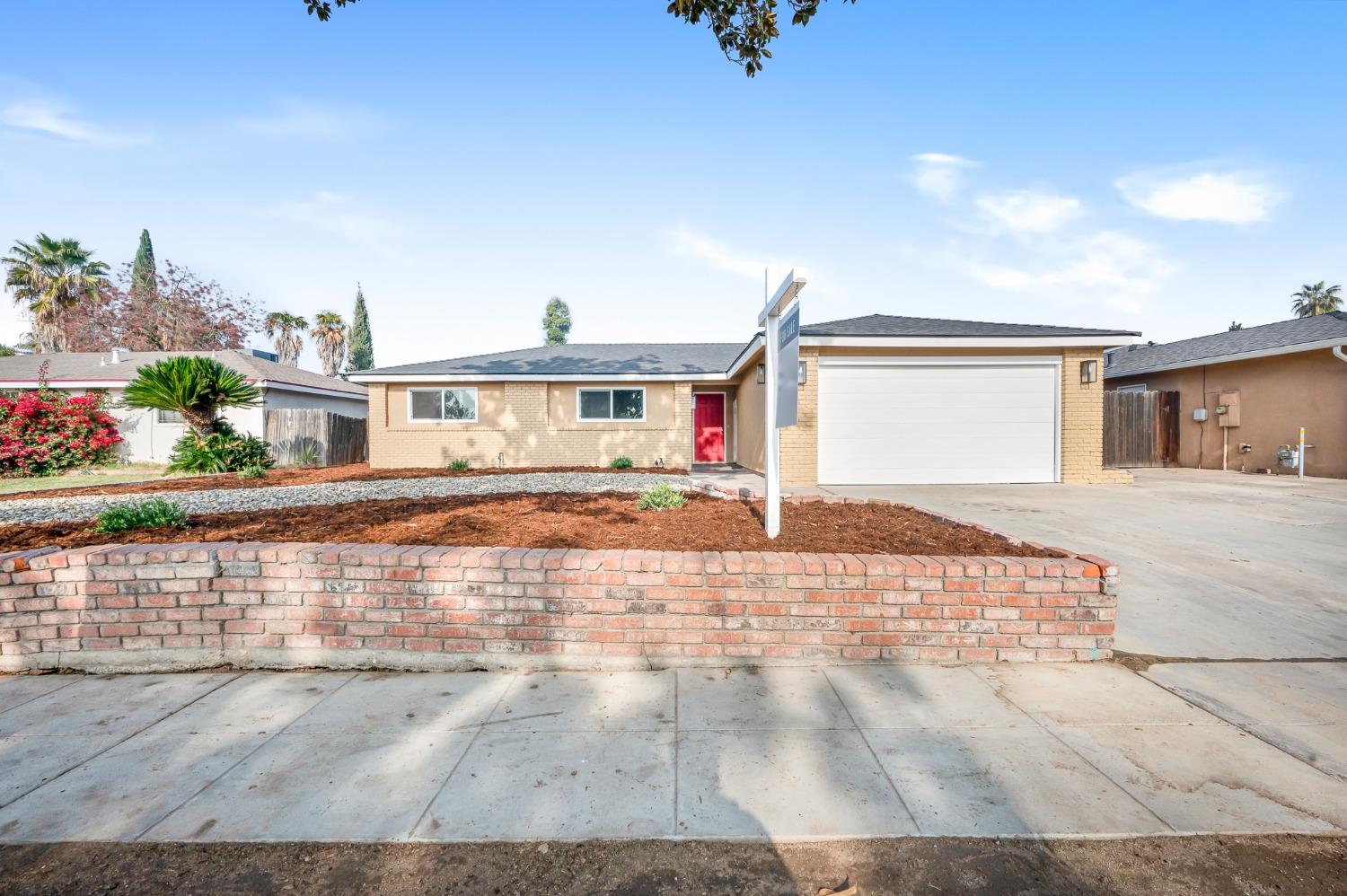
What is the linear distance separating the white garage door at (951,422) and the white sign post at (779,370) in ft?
22.1

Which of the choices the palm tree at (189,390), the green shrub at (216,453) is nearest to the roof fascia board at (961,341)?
the palm tree at (189,390)

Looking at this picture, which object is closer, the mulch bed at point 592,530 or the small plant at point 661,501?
the mulch bed at point 592,530

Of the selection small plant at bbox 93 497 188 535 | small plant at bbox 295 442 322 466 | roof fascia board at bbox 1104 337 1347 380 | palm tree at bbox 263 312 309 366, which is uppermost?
palm tree at bbox 263 312 309 366

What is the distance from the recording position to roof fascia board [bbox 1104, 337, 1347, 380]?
36.8 feet

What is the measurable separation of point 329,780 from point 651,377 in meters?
12.7

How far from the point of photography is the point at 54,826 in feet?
6.03

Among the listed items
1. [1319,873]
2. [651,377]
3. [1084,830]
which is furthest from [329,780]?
[651,377]

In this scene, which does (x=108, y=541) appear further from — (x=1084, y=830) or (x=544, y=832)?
(x=1084, y=830)

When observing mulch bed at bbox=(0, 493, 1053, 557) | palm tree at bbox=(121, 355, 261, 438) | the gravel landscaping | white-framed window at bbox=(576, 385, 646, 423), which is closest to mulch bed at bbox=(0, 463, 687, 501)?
the gravel landscaping

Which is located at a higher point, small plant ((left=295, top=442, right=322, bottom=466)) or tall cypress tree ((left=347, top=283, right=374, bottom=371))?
tall cypress tree ((left=347, top=283, right=374, bottom=371))

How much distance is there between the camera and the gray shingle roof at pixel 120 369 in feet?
52.3

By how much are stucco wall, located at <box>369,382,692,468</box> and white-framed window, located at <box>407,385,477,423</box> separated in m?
0.17

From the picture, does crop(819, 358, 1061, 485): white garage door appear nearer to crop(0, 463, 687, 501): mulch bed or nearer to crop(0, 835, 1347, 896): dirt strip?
crop(0, 463, 687, 501): mulch bed

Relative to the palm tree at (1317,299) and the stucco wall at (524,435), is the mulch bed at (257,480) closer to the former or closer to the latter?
the stucco wall at (524,435)
